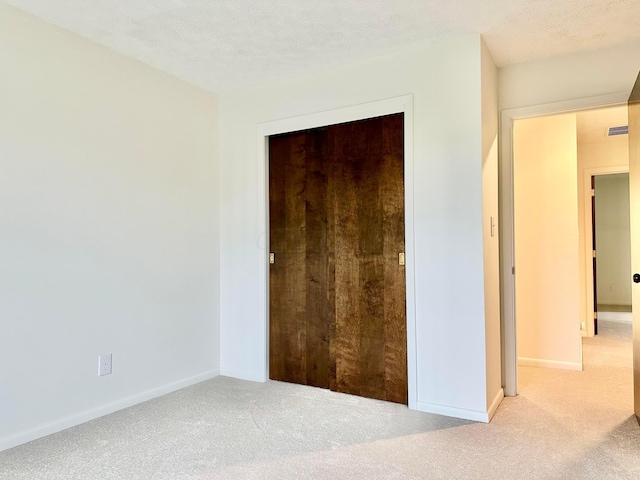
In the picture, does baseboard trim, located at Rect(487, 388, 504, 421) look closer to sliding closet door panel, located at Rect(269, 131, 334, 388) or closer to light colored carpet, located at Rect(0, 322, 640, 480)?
light colored carpet, located at Rect(0, 322, 640, 480)

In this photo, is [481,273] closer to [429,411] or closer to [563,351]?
[429,411]

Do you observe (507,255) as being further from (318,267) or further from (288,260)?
(288,260)

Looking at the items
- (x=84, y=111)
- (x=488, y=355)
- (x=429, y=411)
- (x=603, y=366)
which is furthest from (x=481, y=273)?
(x=84, y=111)

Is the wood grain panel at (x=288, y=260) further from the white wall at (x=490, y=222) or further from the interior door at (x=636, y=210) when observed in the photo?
the interior door at (x=636, y=210)

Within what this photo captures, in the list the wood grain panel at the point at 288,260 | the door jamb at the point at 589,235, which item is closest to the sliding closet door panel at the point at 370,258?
the wood grain panel at the point at 288,260

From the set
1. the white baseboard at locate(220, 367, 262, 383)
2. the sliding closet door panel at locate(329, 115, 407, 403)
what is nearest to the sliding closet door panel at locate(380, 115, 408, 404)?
the sliding closet door panel at locate(329, 115, 407, 403)

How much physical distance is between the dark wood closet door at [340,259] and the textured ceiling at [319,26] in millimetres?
581

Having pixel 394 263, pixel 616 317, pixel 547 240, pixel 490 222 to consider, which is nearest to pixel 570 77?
pixel 490 222

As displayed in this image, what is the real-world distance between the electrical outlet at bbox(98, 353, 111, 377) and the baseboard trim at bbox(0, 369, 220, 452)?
205mm

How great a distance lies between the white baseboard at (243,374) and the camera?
135 inches

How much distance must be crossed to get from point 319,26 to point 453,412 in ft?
7.96

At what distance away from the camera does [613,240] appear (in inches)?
292

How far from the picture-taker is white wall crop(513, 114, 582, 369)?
385 centimetres

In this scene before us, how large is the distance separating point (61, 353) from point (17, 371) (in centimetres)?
24
